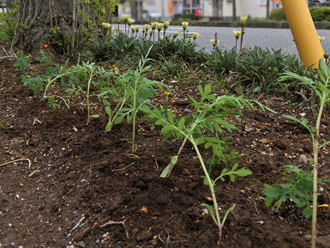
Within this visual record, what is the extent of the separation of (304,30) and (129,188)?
238 centimetres

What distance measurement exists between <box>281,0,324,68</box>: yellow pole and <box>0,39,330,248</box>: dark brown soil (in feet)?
2.37

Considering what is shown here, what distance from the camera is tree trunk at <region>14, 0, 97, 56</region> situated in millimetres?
3785

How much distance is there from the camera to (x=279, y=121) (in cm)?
251

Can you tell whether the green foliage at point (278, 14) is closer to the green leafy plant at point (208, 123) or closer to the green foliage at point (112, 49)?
the green foliage at point (112, 49)

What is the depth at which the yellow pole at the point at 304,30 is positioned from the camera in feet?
9.48

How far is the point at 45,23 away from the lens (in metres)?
3.80

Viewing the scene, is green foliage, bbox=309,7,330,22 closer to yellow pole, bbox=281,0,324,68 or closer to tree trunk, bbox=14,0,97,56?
yellow pole, bbox=281,0,324,68

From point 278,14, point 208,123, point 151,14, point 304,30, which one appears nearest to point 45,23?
point 151,14

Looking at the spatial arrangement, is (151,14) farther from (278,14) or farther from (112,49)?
(278,14)

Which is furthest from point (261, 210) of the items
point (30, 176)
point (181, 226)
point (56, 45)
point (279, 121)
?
point (56, 45)

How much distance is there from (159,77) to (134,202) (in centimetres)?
200

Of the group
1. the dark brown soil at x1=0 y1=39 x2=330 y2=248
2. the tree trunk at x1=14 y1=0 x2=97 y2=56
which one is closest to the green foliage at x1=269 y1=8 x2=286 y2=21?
the tree trunk at x1=14 y1=0 x2=97 y2=56

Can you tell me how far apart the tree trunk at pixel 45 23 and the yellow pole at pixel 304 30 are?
2559 mm

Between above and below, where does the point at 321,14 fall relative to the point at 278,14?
below
